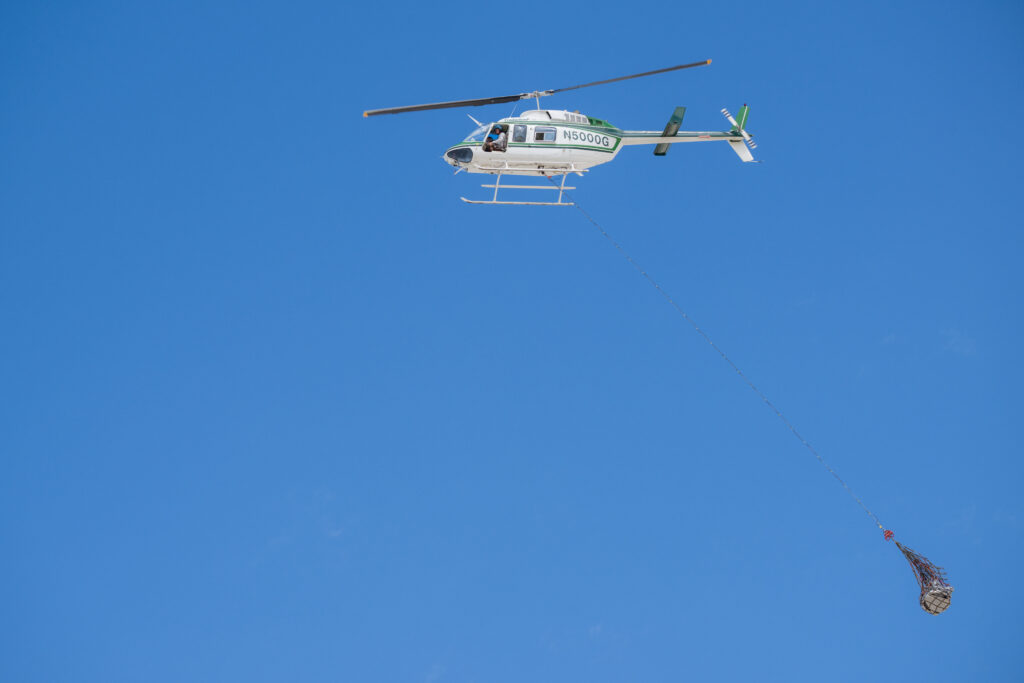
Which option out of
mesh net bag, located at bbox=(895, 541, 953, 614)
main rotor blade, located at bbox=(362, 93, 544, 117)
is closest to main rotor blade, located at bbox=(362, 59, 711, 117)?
main rotor blade, located at bbox=(362, 93, 544, 117)

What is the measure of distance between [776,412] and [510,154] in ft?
31.5

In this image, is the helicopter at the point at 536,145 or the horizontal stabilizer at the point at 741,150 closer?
the helicopter at the point at 536,145

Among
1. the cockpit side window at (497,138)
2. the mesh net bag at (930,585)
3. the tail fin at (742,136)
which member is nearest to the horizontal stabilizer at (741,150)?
the tail fin at (742,136)

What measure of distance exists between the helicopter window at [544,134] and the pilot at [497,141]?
81cm

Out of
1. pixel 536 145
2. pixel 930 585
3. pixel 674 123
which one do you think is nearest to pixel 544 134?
pixel 536 145

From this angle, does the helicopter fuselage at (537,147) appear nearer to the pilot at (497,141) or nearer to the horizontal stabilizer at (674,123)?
the pilot at (497,141)

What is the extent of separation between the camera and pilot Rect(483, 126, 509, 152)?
22234 millimetres

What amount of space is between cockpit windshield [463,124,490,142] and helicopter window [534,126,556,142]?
4.23 feet

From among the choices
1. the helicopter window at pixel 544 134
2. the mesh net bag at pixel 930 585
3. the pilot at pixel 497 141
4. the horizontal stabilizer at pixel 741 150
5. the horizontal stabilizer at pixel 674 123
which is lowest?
the mesh net bag at pixel 930 585

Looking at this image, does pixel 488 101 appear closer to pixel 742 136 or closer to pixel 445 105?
pixel 445 105

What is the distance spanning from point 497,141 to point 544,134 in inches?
50.3

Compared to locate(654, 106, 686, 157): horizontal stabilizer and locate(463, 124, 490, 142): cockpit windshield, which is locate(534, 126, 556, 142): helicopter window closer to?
locate(463, 124, 490, 142): cockpit windshield

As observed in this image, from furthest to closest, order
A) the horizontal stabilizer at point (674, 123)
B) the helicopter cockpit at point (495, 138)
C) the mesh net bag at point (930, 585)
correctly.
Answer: the horizontal stabilizer at point (674, 123)
the helicopter cockpit at point (495, 138)
the mesh net bag at point (930, 585)

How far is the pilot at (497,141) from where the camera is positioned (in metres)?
22.2
